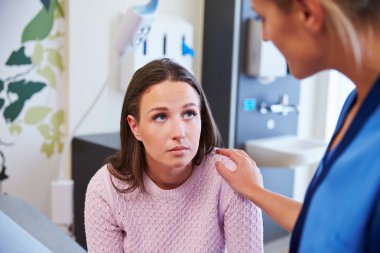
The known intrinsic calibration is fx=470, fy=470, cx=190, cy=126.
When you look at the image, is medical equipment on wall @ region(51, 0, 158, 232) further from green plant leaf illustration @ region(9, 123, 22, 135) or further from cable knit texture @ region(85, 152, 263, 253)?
cable knit texture @ region(85, 152, 263, 253)

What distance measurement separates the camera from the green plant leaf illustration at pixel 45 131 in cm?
227

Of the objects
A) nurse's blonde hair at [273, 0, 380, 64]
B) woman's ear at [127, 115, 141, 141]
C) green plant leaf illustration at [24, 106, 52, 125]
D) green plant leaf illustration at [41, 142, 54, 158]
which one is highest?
nurse's blonde hair at [273, 0, 380, 64]

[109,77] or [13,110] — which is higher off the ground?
[109,77]

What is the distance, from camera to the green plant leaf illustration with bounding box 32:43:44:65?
220 centimetres

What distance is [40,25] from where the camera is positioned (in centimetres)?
219

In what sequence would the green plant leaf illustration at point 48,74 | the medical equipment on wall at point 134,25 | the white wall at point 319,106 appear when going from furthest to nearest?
the white wall at point 319,106 < the green plant leaf illustration at point 48,74 < the medical equipment on wall at point 134,25

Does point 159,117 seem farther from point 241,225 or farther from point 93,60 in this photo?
point 93,60

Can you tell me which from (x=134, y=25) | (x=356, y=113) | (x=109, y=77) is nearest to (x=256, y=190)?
(x=356, y=113)

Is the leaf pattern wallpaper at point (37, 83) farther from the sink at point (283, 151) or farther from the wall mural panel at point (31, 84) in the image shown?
the sink at point (283, 151)

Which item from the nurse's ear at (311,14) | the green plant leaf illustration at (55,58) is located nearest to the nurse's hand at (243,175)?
the nurse's ear at (311,14)

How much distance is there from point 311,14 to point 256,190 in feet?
1.87

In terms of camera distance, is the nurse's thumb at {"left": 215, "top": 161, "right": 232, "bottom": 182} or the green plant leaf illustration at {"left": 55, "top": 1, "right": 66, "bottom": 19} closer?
the nurse's thumb at {"left": 215, "top": 161, "right": 232, "bottom": 182}

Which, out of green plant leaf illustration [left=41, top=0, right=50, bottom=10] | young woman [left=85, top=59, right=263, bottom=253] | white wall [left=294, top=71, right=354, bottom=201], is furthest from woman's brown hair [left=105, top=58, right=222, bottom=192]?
white wall [left=294, top=71, right=354, bottom=201]

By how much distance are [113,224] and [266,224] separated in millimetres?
1821
